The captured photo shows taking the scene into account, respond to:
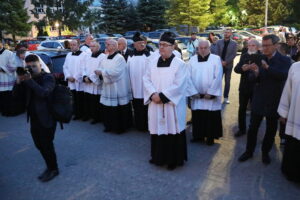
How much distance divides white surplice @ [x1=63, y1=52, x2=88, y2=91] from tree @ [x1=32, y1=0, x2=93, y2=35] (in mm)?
39552

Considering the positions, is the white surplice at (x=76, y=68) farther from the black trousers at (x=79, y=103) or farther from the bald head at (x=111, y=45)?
the bald head at (x=111, y=45)

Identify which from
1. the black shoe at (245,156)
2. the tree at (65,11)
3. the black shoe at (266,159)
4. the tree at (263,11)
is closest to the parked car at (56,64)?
the black shoe at (245,156)

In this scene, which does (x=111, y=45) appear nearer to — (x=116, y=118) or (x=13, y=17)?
(x=116, y=118)

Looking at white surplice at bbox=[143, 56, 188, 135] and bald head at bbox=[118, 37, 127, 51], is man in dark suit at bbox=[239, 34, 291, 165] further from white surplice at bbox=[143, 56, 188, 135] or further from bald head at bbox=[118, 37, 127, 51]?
bald head at bbox=[118, 37, 127, 51]

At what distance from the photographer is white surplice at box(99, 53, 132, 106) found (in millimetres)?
6301

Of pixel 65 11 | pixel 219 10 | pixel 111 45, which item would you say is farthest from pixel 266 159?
pixel 65 11

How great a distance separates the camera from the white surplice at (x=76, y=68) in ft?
24.1

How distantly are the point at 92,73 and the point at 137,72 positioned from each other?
3.76 ft

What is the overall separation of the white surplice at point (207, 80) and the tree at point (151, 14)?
30598 millimetres

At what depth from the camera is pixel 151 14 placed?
3534cm

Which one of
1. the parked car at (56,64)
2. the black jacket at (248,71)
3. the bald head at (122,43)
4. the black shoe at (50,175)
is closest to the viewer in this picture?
the black shoe at (50,175)

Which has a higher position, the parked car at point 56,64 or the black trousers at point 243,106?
the parked car at point 56,64

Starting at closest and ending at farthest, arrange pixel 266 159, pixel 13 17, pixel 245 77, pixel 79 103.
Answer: pixel 266 159 → pixel 245 77 → pixel 79 103 → pixel 13 17

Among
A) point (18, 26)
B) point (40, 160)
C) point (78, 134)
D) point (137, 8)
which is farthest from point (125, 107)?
point (18, 26)
